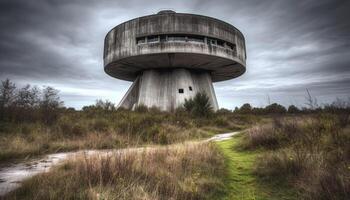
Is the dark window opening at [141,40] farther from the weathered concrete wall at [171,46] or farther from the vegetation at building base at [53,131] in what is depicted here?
the vegetation at building base at [53,131]

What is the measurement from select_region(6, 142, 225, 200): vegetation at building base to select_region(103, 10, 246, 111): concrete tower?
1590 cm

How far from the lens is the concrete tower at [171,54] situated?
18219 mm

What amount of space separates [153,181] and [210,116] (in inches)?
468

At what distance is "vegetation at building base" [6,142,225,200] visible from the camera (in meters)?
1.92

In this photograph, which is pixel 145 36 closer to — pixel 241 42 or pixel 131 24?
pixel 131 24

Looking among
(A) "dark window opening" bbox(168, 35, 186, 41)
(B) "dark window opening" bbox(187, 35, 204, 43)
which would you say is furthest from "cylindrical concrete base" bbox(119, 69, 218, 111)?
(A) "dark window opening" bbox(168, 35, 186, 41)

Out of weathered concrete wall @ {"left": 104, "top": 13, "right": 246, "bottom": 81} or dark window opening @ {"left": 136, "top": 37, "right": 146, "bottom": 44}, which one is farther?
dark window opening @ {"left": 136, "top": 37, "right": 146, "bottom": 44}

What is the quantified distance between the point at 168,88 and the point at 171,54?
16.3ft

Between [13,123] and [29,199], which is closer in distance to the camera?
[29,199]

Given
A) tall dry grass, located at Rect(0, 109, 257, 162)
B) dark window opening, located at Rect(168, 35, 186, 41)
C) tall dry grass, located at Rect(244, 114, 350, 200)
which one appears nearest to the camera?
tall dry grass, located at Rect(244, 114, 350, 200)

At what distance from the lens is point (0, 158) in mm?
3912

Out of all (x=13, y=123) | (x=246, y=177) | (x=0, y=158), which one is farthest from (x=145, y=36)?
(x=246, y=177)

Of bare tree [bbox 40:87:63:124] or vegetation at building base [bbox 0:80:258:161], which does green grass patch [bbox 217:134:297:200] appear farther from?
bare tree [bbox 40:87:63:124]

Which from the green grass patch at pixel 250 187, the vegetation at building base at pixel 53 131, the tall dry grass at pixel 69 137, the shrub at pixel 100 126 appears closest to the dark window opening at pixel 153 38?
the vegetation at building base at pixel 53 131
